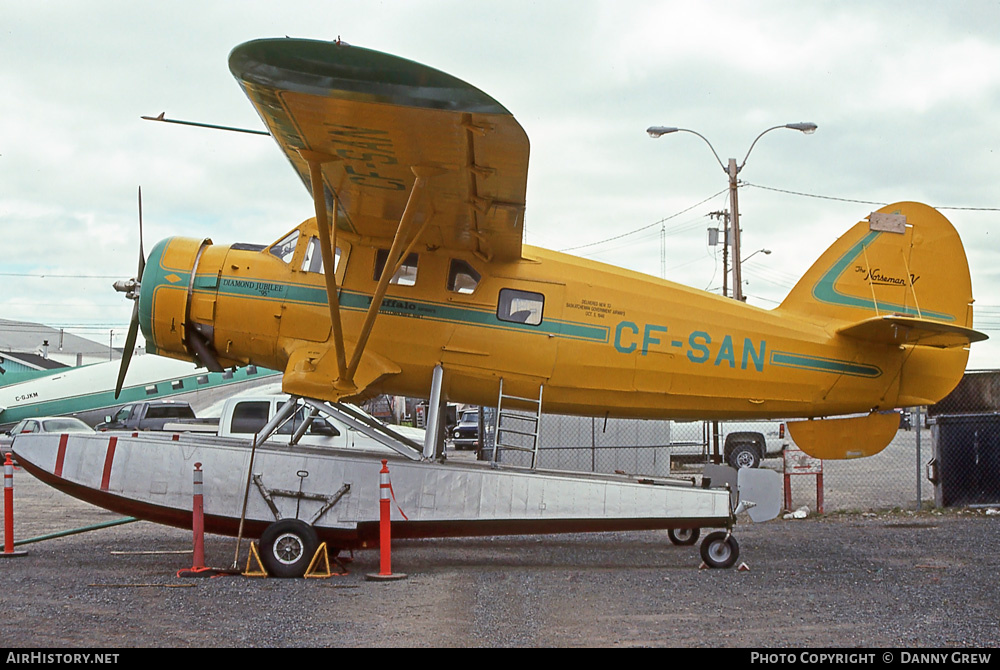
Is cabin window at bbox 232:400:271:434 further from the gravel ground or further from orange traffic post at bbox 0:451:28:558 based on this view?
orange traffic post at bbox 0:451:28:558

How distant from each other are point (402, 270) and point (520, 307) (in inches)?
53.3

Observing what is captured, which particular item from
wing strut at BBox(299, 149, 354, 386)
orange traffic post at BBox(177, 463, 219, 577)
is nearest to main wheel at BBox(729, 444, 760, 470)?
wing strut at BBox(299, 149, 354, 386)

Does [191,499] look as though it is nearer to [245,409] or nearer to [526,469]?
[526,469]

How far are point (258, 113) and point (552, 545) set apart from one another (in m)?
6.49

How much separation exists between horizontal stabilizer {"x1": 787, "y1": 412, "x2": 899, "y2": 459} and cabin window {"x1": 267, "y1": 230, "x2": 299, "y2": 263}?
5991 mm

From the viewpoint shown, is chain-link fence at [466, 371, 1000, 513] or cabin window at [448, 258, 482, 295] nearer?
cabin window at [448, 258, 482, 295]

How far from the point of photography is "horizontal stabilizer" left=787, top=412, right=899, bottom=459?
391 inches

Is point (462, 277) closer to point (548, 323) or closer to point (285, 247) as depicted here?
point (548, 323)

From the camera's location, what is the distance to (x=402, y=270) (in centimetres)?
956

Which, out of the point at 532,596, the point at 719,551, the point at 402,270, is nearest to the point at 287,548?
the point at 532,596

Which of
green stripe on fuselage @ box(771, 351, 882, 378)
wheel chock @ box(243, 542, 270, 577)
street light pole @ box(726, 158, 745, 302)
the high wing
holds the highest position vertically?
street light pole @ box(726, 158, 745, 302)

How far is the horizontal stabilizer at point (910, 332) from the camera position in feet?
30.1

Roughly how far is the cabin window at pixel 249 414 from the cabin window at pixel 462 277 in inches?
336
